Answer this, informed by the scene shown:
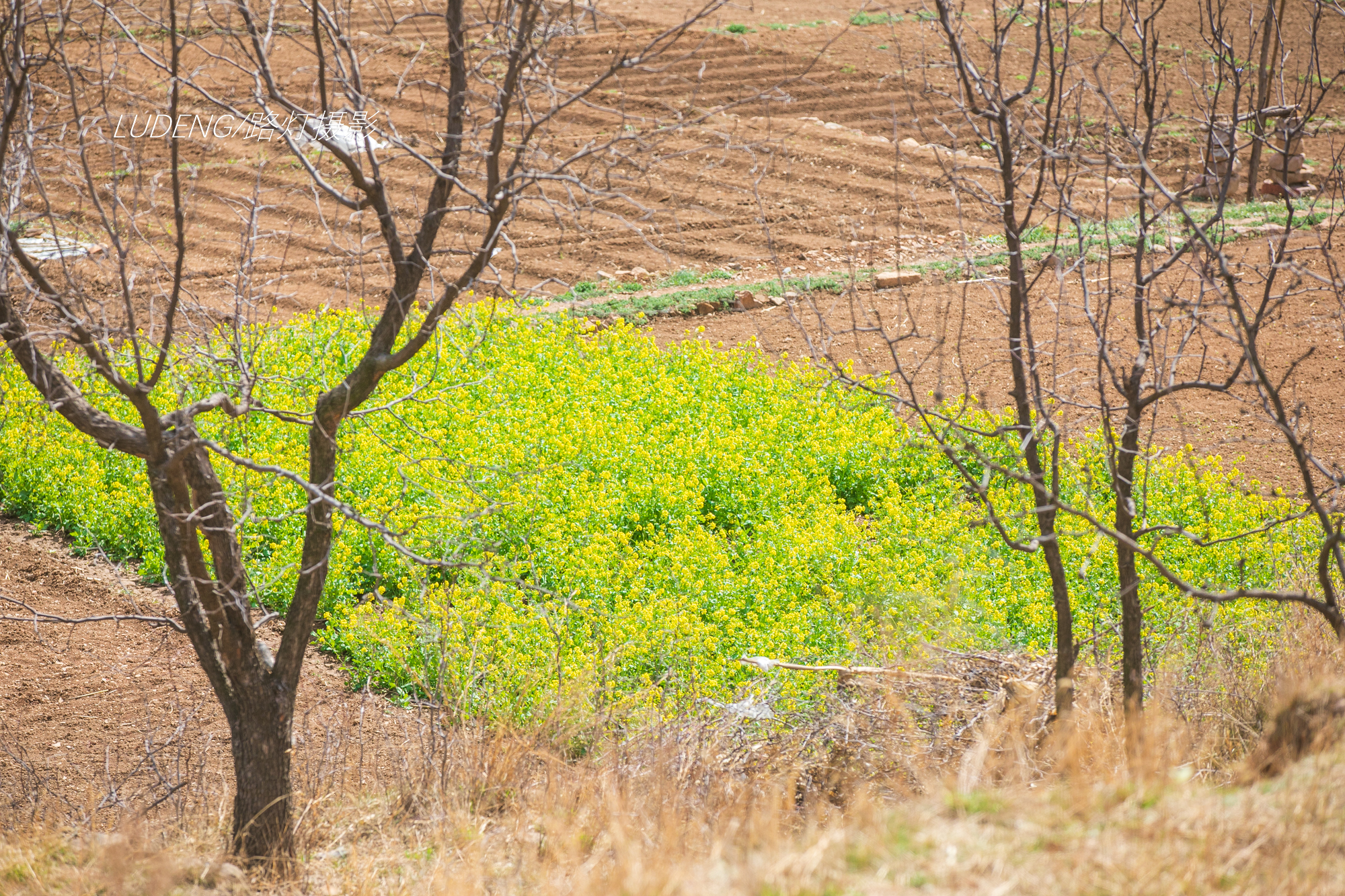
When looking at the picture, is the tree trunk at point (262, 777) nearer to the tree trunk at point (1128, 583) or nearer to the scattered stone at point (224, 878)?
the scattered stone at point (224, 878)

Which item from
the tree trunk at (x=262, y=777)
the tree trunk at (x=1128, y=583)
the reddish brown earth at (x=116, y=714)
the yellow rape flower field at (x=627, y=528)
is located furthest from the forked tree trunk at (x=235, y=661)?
the tree trunk at (x=1128, y=583)

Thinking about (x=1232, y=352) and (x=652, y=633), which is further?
(x=1232, y=352)

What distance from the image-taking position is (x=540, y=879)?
2.69 metres

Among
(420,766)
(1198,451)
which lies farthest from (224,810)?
(1198,451)

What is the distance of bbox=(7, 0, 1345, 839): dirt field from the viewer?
4434 mm

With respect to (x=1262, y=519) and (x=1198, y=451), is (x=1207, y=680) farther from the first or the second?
(x=1198, y=451)

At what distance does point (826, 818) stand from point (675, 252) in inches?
371

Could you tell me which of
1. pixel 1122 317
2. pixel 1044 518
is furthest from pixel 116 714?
pixel 1122 317

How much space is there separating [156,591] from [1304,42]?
72.1ft

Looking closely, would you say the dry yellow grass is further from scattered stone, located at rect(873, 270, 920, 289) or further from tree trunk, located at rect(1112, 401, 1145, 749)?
scattered stone, located at rect(873, 270, 920, 289)

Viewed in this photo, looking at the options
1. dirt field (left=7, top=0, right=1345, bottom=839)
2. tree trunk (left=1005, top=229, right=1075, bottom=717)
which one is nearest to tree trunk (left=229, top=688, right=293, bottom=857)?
dirt field (left=7, top=0, right=1345, bottom=839)

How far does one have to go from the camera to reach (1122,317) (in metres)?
10.3

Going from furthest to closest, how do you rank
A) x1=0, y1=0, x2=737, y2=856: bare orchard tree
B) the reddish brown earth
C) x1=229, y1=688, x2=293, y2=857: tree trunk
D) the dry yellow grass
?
1. the reddish brown earth
2. x1=229, y1=688, x2=293, y2=857: tree trunk
3. x1=0, y1=0, x2=737, y2=856: bare orchard tree
4. the dry yellow grass

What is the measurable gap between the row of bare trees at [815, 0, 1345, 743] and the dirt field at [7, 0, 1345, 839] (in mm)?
201
